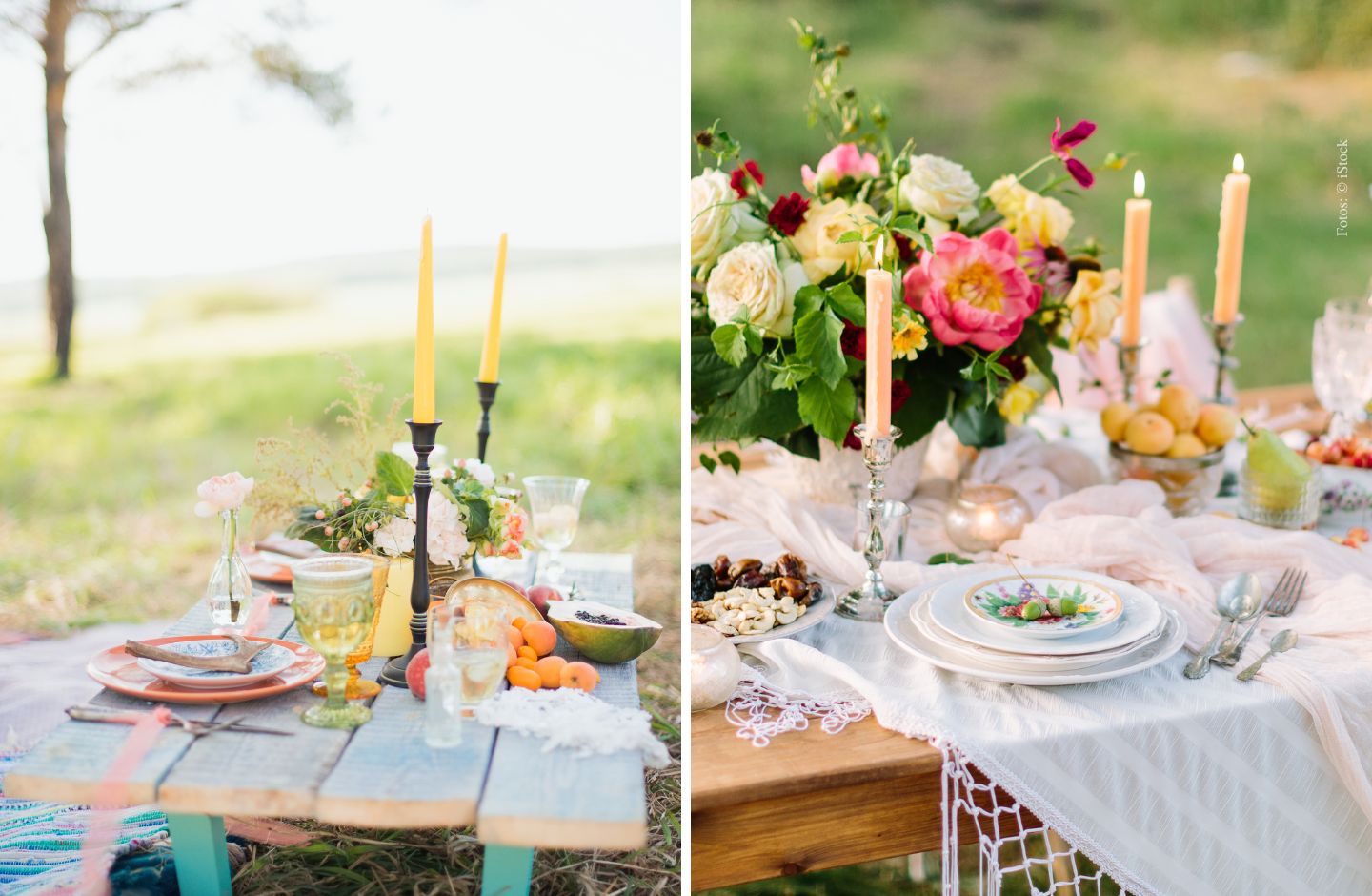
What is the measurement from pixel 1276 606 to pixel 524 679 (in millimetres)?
695

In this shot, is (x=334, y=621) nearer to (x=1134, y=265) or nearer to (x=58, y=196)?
(x=1134, y=265)

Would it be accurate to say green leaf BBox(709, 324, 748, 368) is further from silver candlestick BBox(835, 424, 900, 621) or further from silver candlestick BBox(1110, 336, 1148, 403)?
silver candlestick BBox(1110, 336, 1148, 403)

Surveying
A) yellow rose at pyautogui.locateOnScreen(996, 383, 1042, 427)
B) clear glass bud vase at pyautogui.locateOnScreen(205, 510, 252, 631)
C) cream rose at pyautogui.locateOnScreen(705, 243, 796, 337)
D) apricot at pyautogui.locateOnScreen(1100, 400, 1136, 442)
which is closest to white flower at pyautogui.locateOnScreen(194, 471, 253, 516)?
clear glass bud vase at pyautogui.locateOnScreen(205, 510, 252, 631)

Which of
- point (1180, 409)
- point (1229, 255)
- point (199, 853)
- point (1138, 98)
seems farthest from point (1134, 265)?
point (1138, 98)

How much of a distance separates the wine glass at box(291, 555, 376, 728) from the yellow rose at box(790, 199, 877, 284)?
549 mm

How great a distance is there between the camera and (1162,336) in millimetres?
2248

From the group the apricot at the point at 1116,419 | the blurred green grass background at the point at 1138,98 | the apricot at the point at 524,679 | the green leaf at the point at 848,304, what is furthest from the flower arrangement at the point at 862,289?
the blurred green grass background at the point at 1138,98

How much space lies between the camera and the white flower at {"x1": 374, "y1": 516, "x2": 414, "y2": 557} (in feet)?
3.63

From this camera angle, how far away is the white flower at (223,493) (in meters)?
1.06

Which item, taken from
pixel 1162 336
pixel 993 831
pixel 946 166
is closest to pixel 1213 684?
pixel 993 831

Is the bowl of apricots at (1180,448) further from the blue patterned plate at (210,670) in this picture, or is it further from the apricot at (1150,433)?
the blue patterned plate at (210,670)

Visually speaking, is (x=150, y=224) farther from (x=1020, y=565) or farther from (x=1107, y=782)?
(x=1107, y=782)

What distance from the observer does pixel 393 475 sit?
114cm

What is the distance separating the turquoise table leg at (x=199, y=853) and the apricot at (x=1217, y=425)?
1150 millimetres
